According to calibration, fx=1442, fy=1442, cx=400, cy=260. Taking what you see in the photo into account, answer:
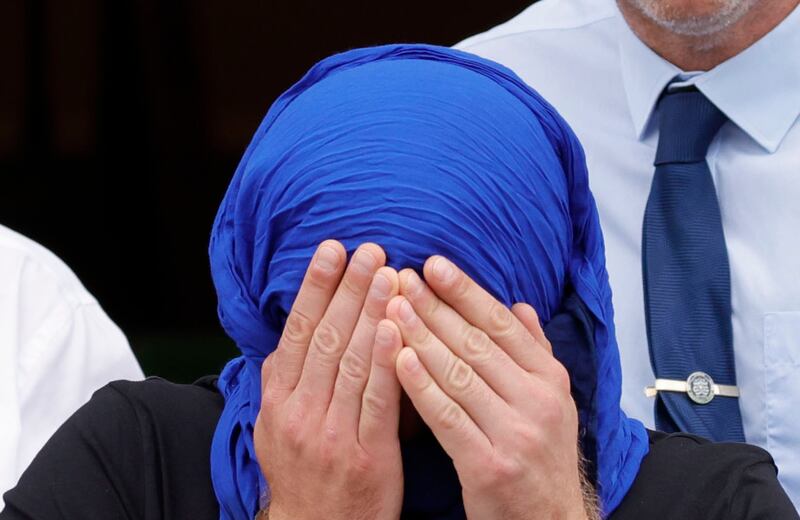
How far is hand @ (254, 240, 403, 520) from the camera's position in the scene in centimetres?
120

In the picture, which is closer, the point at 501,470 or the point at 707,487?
the point at 501,470

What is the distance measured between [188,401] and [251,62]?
325 centimetres

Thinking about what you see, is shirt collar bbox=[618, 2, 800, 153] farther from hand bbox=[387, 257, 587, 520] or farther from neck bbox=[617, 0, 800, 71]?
hand bbox=[387, 257, 587, 520]

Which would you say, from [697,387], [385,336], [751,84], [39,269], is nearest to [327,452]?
[385,336]

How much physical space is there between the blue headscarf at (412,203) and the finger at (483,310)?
3 centimetres

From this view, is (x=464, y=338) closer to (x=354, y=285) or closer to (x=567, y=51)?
(x=354, y=285)

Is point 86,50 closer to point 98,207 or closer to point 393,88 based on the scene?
point 98,207

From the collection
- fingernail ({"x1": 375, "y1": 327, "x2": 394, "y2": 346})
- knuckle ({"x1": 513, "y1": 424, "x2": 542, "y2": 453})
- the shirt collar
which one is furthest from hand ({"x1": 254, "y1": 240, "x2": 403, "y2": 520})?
the shirt collar

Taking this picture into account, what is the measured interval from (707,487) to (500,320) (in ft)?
0.97

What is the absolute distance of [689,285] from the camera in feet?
5.97

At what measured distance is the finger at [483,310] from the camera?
119 cm

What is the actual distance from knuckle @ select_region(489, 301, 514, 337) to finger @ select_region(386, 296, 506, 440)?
0.04 m

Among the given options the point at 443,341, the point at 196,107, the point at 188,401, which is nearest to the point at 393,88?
the point at 443,341

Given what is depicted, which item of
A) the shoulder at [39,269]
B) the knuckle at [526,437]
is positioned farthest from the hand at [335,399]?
the shoulder at [39,269]
